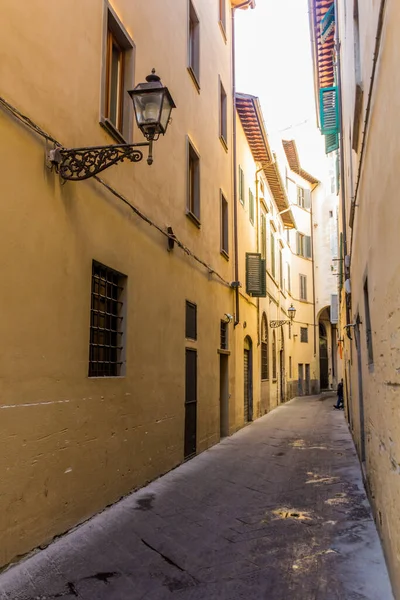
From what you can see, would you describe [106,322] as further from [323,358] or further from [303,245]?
[323,358]

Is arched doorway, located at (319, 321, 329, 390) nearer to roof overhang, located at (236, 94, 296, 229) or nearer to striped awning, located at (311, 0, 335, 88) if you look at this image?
roof overhang, located at (236, 94, 296, 229)

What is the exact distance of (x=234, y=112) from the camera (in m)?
15.0

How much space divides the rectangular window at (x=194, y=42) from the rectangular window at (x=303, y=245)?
2459cm

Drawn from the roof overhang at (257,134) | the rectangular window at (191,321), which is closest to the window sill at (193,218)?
the rectangular window at (191,321)

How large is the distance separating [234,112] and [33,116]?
1130 centimetres

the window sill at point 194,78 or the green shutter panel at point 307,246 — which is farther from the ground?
the green shutter panel at point 307,246

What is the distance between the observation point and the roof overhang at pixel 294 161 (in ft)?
104

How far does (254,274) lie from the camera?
16.2 metres

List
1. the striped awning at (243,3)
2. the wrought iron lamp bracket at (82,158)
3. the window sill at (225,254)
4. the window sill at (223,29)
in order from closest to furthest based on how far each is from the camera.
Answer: the wrought iron lamp bracket at (82,158), the window sill at (225,254), the window sill at (223,29), the striped awning at (243,3)

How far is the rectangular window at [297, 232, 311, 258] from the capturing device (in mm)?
34906

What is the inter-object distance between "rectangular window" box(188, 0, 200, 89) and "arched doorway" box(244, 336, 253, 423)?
7974mm

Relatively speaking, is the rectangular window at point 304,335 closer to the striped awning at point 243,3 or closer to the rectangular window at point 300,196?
the rectangular window at point 300,196

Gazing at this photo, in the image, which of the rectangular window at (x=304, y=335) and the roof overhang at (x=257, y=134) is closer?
the roof overhang at (x=257, y=134)

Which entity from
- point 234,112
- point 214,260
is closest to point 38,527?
point 214,260
